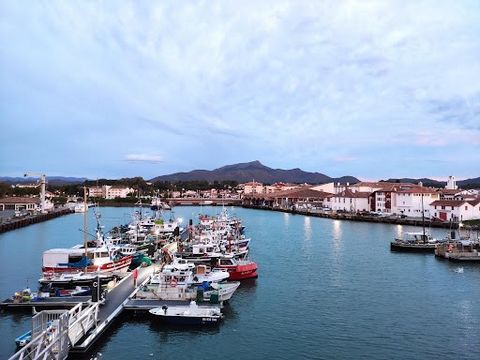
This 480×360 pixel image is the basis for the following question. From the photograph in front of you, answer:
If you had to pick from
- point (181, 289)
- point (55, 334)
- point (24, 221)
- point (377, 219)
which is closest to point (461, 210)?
point (377, 219)

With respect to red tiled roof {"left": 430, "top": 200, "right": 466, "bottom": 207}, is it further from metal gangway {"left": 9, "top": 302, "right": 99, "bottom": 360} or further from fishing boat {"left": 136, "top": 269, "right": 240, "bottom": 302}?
metal gangway {"left": 9, "top": 302, "right": 99, "bottom": 360}

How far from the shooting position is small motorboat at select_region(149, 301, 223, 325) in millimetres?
13680

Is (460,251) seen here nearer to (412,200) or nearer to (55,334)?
(55,334)

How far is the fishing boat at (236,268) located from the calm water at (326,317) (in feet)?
1.94

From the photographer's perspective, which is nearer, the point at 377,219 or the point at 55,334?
the point at 55,334

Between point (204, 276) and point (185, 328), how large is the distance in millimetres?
4015

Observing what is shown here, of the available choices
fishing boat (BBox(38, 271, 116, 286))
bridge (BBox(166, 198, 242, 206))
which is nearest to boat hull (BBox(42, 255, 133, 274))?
fishing boat (BBox(38, 271, 116, 286))

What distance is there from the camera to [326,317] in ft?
48.9

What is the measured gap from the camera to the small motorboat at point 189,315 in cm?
1368

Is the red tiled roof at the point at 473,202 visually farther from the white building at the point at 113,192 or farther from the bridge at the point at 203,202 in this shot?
the white building at the point at 113,192

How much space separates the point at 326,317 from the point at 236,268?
585 centimetres

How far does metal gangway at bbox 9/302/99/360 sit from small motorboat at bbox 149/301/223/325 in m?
2.10

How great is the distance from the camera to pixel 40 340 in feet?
32.9

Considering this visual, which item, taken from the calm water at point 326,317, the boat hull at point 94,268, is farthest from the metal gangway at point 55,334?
the boat hull at point 94,268
